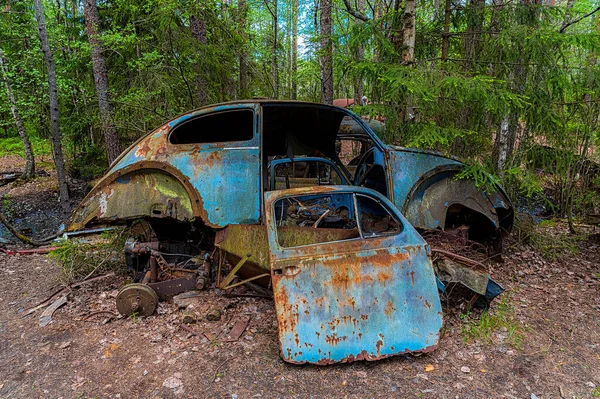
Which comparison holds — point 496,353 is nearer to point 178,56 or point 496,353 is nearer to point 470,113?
point 470,113

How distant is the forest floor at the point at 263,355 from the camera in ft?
9.52

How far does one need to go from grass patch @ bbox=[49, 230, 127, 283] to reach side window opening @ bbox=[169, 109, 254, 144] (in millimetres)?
1760

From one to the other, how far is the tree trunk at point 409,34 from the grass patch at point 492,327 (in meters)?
3.49

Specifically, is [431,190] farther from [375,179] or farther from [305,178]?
[305,178]

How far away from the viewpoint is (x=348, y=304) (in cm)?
314

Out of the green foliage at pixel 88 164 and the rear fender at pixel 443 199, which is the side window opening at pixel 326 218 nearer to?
the rear fender at pixel 443 199

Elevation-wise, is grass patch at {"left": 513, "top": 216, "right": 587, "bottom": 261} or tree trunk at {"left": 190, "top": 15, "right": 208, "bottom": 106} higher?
tree trunk at {"left": 190, "top": 15, "right": 208, "bottom": 106}

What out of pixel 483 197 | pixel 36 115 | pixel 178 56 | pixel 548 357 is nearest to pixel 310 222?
pixel 483 197

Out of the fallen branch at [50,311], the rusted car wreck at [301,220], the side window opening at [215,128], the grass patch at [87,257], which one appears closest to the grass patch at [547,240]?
the rusted car wreck at [301,220]

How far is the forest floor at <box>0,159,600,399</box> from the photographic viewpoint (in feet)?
9.52

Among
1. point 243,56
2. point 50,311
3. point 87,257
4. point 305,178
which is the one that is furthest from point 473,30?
point 50,311

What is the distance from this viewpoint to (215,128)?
5344 millimetres

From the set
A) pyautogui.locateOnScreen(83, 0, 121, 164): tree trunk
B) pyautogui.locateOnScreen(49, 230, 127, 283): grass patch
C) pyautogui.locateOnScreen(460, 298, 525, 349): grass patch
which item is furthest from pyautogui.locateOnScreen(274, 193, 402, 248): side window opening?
pyautogui.locateOnScreen(83, 0, 121, 164): tree trunk

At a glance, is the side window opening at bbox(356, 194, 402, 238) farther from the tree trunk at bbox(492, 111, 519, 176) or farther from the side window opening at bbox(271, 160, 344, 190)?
the tree trunk at bbox(492, 111, 519, 176)
